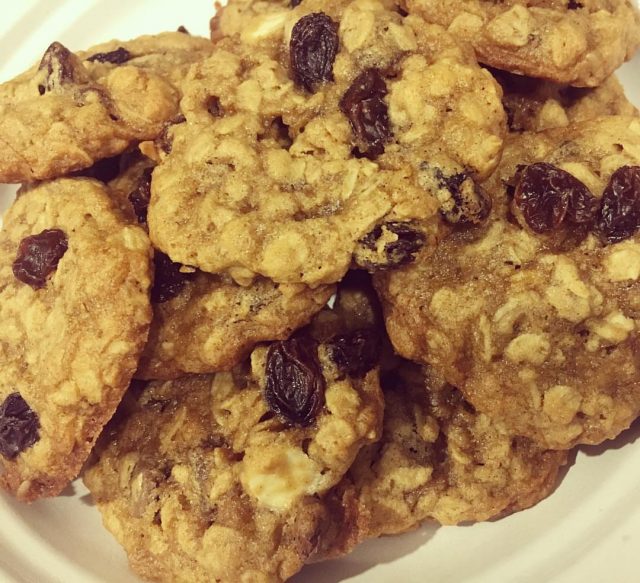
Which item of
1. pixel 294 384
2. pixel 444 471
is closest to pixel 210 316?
pixel 294 384

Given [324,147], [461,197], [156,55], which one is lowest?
[461,197]

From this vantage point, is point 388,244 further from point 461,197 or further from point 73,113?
point 73,113

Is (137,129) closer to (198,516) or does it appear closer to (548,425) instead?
(198,516)

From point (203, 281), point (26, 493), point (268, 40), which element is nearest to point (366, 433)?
point (203, 281)

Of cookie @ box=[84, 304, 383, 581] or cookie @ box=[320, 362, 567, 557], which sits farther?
cookie @ box=[320, 362, 567, 557]

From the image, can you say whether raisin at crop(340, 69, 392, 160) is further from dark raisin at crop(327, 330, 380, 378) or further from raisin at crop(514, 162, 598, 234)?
dark raisin at crop(327, 330, 380, 378)

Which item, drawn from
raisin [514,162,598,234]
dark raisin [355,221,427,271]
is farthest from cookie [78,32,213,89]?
raisin [514,162,598,234]
